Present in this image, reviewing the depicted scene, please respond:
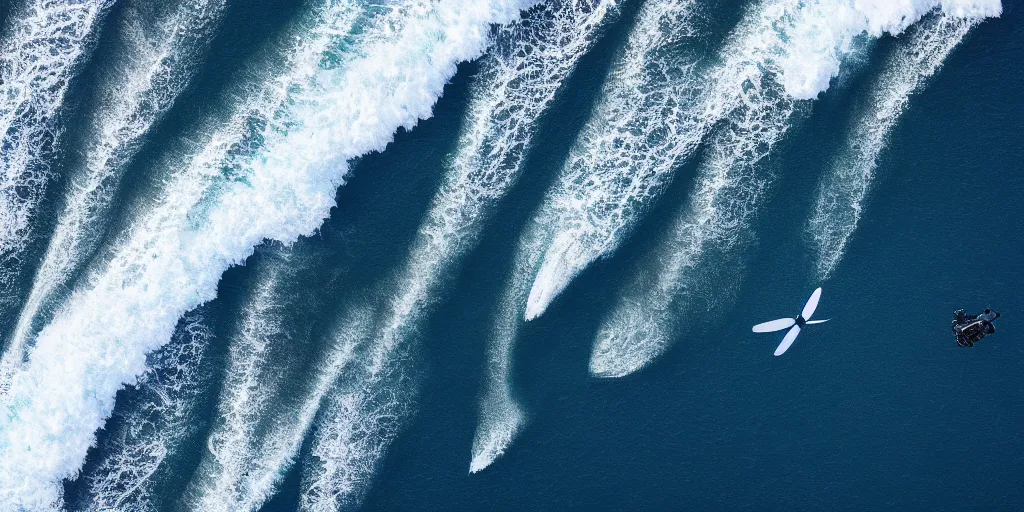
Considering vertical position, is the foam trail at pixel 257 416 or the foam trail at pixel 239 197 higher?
the foam trail at pixel 239 197

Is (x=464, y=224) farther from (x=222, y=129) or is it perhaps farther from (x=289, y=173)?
(x=222, y=129)

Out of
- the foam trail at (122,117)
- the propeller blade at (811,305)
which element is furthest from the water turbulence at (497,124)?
the propeller blade at (811,305)

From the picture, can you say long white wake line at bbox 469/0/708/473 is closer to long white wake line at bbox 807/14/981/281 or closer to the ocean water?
the ocean water

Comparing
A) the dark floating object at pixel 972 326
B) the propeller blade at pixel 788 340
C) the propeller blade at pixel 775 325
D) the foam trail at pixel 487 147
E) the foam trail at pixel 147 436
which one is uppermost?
the foam trail at pixel 487 147

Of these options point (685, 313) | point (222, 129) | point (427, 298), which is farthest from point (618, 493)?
point (222, 129)

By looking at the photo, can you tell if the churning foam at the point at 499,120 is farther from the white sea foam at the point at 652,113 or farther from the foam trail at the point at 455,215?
the white sea foam at the point at 652,113

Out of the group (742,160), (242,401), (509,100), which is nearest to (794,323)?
(742,160)

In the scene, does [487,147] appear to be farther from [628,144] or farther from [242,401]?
[242,401]
